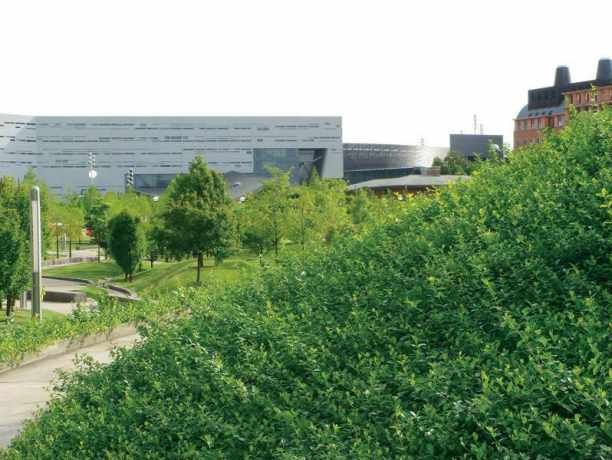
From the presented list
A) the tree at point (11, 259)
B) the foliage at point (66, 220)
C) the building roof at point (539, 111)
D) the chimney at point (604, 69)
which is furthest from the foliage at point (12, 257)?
the chimney at point (604, 69)

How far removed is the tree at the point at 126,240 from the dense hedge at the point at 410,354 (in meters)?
32.8

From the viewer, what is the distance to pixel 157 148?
112 metres

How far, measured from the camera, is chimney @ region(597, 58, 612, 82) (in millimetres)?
98688

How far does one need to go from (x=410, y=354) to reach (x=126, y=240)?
1378 inches

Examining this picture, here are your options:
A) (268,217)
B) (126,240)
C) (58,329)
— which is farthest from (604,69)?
(58,329)

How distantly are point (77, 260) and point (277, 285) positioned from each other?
5125 centimetres

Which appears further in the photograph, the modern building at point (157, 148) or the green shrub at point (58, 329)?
the modern building at point (157, 148)

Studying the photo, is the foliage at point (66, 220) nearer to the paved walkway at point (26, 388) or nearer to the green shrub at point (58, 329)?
the green shrub at point (58, 329)

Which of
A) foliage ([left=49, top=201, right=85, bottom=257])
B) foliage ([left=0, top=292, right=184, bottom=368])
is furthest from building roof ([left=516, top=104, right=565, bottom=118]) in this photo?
foliage ([left=0, top=292, right=184, bottom=368])

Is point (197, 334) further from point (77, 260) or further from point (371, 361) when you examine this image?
point (77, 260)

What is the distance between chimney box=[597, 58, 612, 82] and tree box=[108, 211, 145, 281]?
75327mm

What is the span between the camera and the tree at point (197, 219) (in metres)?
33.4

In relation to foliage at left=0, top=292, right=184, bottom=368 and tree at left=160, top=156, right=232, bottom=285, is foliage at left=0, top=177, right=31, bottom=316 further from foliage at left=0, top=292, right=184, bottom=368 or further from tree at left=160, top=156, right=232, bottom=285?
foliage at left=0, top=292, right=184, bottom=368

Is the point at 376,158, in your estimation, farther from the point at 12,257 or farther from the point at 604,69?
the point at 12,257
